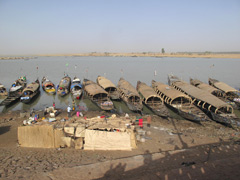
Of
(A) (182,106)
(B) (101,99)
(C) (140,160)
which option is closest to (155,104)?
(A) (182,106)

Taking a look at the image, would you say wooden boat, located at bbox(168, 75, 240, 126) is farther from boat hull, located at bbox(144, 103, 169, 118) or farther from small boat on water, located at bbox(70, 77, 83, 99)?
small boat on water, located at bbox(70, 77, 83, 99)

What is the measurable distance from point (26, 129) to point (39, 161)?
256 centimetres

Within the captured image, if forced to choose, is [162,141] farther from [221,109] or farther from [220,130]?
[221,109]

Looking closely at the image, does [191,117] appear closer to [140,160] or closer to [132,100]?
[132,100]

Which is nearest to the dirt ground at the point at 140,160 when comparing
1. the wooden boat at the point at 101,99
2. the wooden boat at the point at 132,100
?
the wooden boat at the point at 132,100

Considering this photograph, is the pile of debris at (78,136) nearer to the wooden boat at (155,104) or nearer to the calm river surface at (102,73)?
the wooden boat at (155,104)

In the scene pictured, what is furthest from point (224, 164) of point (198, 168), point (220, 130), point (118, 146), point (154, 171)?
point (220, 130)

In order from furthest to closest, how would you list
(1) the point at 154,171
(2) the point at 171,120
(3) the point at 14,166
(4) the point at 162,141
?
(2) the point at 171,120, (4) the point at 162,141, (3) the point at 14,166, (1) the point at 154,171

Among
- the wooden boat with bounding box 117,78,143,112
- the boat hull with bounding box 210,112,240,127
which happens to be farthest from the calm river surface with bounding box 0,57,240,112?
the boat hull with bounding box 210,112,240,127

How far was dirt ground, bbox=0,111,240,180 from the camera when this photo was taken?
7.82 meters

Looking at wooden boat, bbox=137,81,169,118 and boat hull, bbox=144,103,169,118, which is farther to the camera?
wooden boat, bbox=137,81,169,118

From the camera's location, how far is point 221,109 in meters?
17.4

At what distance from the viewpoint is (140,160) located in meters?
9.01

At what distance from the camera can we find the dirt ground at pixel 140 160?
25.7 ft
